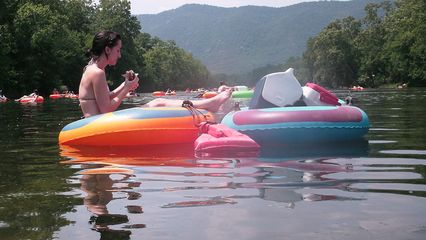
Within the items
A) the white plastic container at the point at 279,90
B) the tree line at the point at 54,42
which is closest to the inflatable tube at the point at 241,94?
the tree line at the point at 54,42

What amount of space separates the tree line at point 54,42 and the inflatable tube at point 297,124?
29.2m

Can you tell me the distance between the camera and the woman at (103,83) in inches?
259

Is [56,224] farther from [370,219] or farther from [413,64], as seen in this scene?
[413,64]

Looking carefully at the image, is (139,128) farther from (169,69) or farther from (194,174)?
(169,69)

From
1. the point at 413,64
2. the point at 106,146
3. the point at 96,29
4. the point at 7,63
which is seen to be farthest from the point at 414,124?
the point at 96,29

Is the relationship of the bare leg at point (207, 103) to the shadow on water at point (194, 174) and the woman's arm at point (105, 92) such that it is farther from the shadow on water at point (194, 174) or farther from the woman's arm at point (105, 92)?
the shadow on water at point (194, 174)

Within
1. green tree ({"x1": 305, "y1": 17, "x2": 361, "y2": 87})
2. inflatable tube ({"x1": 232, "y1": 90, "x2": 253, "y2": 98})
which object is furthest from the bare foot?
green tree ({"x1": 305, "y1": 17, "x2": 361, "y2": 87})

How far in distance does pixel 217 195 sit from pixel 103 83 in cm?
346

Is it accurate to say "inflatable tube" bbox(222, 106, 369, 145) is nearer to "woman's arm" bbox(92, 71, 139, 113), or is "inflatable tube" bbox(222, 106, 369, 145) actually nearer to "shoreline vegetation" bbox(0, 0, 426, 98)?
"woman's arm" bbox(92, 71, 139, 113)

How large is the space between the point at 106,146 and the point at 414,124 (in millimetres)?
5355

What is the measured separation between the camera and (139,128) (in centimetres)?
659

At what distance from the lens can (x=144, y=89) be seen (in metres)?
80.4

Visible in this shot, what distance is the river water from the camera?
9.10ft

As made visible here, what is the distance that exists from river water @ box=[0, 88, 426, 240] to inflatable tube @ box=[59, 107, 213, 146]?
2.05 feet
